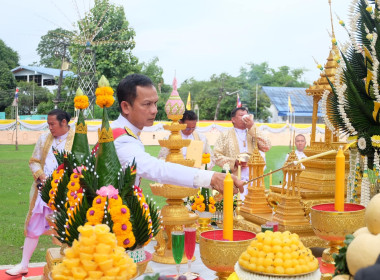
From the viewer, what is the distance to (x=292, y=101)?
3994cm

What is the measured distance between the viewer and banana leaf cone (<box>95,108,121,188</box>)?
73.5 inches

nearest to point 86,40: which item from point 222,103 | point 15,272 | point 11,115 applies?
point 11,115

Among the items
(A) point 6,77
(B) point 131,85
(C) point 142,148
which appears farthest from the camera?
(A) point 6,77

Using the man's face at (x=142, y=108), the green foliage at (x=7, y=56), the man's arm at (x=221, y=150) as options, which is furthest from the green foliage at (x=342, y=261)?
the green foliage at (x=7, y=56)

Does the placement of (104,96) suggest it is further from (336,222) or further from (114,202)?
(336,222)

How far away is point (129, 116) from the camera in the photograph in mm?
2523

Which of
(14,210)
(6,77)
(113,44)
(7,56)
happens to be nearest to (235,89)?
(113,44)

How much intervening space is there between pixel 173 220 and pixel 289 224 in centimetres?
76

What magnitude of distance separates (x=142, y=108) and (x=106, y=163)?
0.67 meters

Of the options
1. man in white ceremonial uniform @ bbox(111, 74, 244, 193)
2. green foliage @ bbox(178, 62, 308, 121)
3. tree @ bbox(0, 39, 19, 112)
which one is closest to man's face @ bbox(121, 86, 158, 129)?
man in white ceremonial uniform @ bbox(111, 74, 244, 193)

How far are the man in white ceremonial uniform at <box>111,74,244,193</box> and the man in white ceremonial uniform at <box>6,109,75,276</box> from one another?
1.90m

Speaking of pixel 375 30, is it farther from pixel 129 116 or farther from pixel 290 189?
pixel 129 116

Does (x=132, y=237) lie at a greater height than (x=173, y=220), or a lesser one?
greater

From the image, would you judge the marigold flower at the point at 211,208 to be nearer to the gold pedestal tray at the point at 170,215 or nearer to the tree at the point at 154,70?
the gold pedestal tray at the point at 170,215
